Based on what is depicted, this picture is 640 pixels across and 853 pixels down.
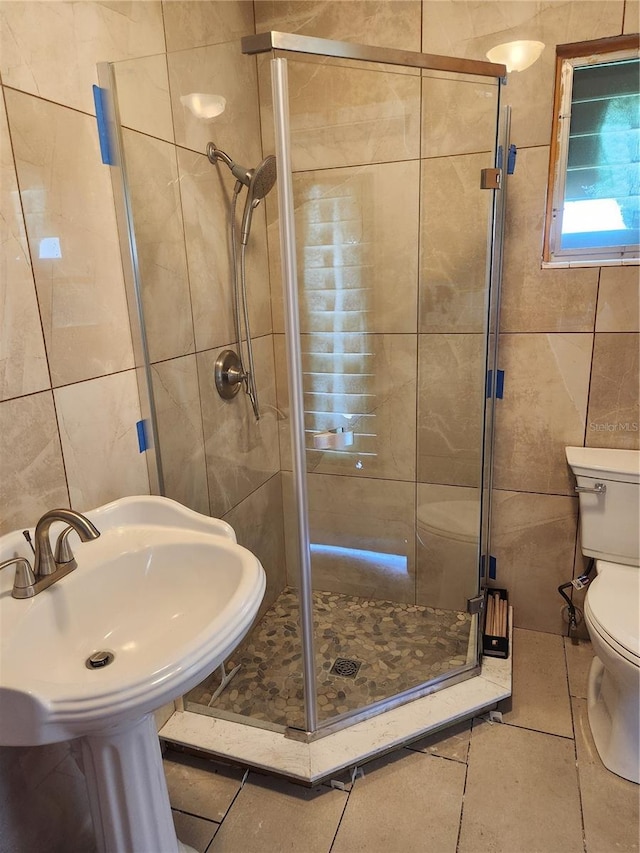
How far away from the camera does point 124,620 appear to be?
1153 mm

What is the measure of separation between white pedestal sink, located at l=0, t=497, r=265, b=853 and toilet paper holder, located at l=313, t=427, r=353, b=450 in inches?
18.6

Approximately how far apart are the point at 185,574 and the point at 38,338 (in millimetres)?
608

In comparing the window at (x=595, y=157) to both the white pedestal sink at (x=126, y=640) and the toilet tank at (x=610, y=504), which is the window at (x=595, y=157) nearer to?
the toilet tank at (x=610, y=504)

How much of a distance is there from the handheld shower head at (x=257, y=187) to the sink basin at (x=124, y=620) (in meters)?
0.78

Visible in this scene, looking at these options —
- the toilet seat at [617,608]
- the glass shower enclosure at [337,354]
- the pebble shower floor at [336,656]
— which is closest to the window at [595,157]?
the glass shower enclosure at [337,354]

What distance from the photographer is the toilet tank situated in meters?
1.74

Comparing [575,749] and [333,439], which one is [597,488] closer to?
[575,749]

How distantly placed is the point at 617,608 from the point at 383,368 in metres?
1.04

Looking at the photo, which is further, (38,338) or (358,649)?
(358,649)

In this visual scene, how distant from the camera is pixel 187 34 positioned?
158 cm

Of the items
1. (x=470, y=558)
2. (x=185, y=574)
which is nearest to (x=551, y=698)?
(x=470, y=558)

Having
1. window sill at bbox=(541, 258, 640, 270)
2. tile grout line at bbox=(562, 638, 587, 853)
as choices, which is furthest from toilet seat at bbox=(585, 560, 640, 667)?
window sill at bbox=(541, 258, 640, 270)

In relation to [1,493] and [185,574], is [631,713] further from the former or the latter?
[1,493]

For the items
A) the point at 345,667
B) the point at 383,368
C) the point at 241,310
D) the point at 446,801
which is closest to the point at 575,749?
the point at 446,801
